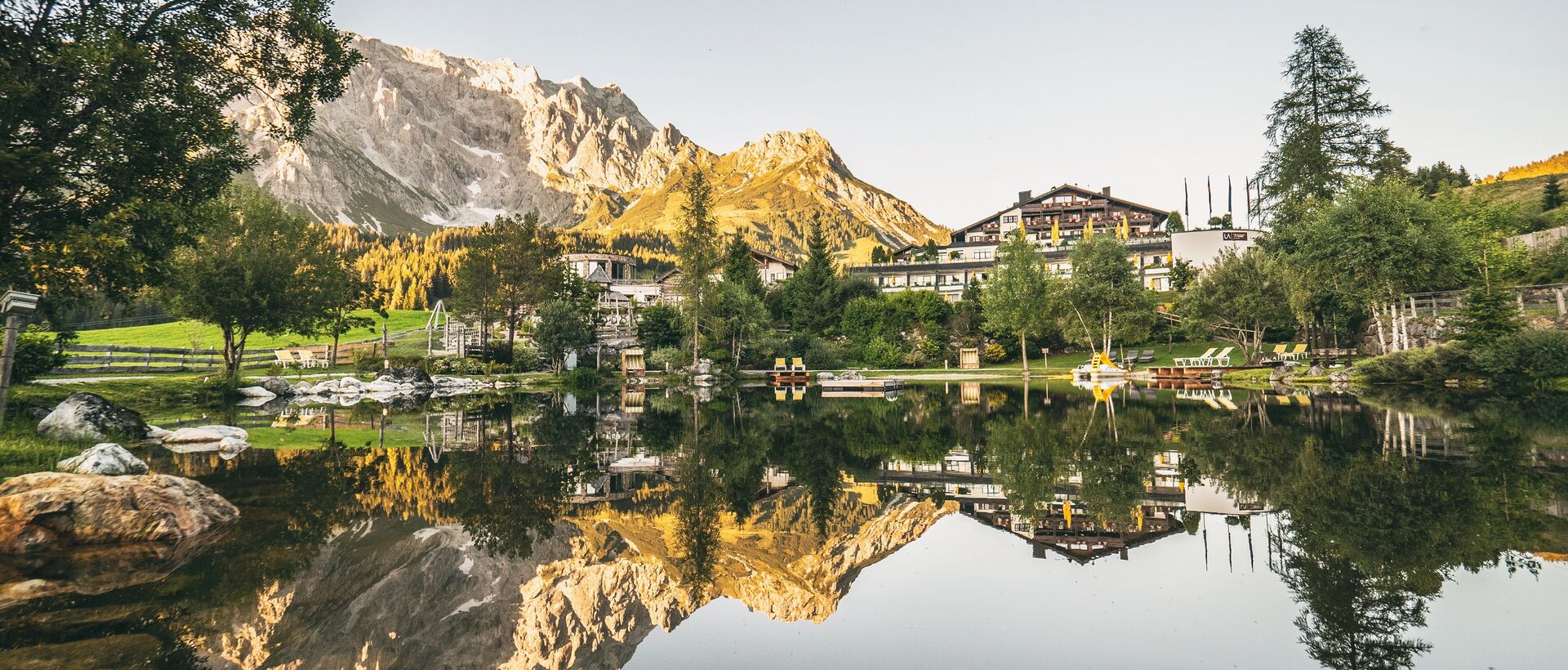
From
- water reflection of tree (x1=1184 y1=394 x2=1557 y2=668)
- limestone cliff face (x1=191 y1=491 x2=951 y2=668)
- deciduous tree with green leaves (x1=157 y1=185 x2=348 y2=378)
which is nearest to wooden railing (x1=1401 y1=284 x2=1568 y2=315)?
water reflection of tree (x1=1184 y1=394 x2=1557 y2=668)

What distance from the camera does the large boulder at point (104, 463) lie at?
443 inches

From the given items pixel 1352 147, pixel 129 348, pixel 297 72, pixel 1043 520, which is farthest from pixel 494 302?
pixel 1352 147

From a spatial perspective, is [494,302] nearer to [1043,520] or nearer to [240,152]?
[240,152]

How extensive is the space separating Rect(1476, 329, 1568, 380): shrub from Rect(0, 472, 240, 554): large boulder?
38724 mm

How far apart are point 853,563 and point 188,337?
85.2m

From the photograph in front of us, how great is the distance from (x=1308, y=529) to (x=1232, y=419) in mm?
14406

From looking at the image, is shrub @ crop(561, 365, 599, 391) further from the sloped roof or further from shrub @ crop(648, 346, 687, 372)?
the sloped roof

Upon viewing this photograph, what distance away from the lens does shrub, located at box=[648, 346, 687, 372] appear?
2133 inches

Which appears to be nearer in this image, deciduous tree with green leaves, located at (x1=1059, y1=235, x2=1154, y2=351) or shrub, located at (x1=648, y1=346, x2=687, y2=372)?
deciduous tree with green leaves, located at (x1=1059, y1=235, x2=1154, y2=351)

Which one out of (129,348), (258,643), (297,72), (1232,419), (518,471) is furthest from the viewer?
(129,348)

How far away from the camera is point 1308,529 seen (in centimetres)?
875

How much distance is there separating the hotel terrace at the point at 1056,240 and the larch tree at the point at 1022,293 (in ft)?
67.4

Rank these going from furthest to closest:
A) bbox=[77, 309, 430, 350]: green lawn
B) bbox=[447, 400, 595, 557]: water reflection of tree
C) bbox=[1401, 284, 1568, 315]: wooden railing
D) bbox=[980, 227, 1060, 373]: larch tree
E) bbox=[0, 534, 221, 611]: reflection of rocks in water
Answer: bbox=[77, 309, 430, 350]: green lawn, bbox=[980, 227, 1060, 373]: larch tree, bbox=[1401, 284, 1568, 315]: wooden railing, bbox=[447, 400, 595, 557]: water reflection of tree, bbox=[0, 534, 221, 611]: reflection of rocks in water

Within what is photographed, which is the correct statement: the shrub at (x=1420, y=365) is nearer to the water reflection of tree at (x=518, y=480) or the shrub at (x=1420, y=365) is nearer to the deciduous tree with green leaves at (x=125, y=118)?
the water reflection of tree at (x=518, y=480)
